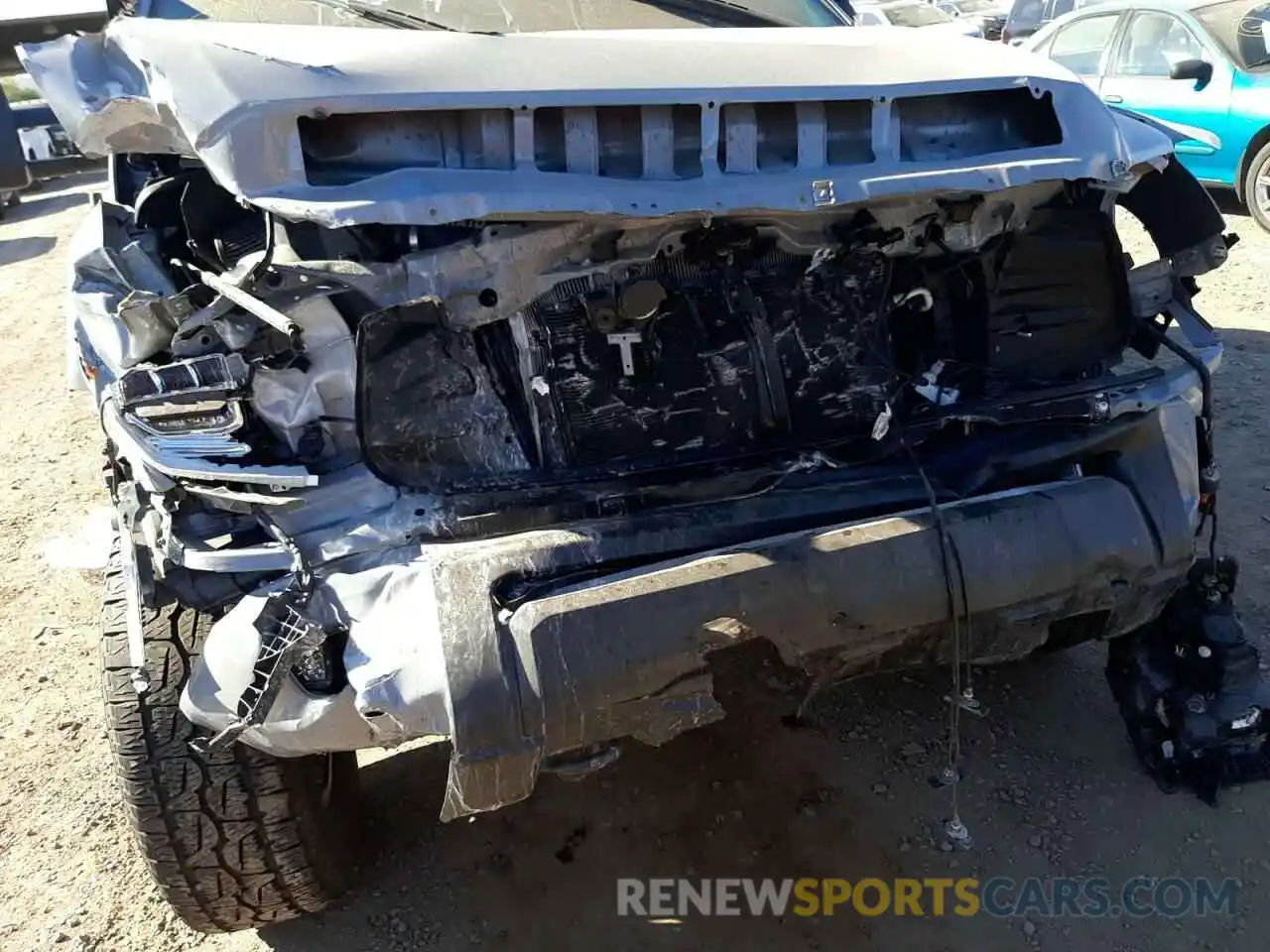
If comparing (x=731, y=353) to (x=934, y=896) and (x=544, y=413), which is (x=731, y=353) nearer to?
(x=544, y=413)

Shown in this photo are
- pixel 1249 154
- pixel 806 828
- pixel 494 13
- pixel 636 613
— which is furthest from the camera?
pixel 1249 154

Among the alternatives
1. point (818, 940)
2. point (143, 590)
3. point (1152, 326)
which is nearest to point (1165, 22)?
point (1152, 326)

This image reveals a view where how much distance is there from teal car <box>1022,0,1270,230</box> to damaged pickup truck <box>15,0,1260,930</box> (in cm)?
468

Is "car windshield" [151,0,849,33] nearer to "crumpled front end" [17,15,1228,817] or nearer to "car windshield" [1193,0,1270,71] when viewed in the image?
"crumpled front end" [17,15,1228,817]

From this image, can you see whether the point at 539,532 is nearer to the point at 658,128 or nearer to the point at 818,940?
the point at 658,128

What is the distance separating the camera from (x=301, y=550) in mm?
1984

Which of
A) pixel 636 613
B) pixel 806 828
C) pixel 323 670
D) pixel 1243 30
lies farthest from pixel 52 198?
pixel 636 613

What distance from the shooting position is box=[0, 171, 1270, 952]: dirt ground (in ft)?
7.59

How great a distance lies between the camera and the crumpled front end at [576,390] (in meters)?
1.87

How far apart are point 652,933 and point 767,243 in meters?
1.62

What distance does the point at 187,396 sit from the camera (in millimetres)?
1971

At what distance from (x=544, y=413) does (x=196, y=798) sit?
110 centimetres

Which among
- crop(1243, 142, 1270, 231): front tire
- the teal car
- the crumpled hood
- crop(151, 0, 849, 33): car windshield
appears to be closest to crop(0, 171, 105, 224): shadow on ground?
crop(151, 0, 849, 33): car windshield

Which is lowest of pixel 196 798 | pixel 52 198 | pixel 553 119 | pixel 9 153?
pixel 52 198
